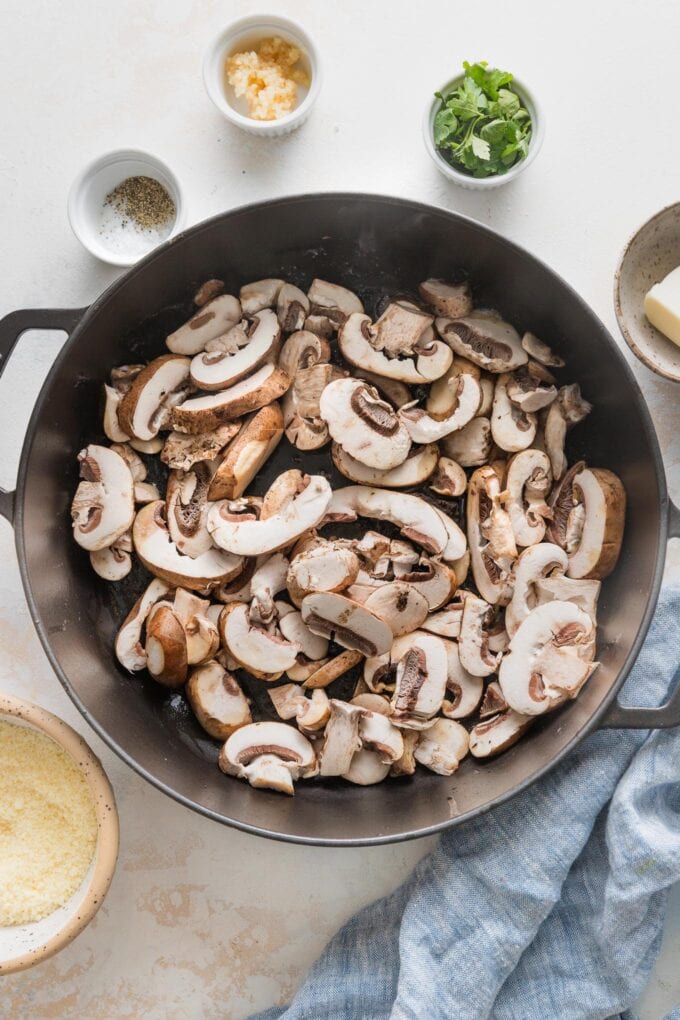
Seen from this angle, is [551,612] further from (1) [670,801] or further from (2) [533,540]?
(1) [670,801]

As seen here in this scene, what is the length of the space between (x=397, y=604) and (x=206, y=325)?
72 cm

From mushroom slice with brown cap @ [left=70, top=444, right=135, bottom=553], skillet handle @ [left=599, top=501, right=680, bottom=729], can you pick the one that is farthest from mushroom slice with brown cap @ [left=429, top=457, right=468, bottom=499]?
mushroom slice with brown cap @ [left=70, top=444, right=135, bottom=553]

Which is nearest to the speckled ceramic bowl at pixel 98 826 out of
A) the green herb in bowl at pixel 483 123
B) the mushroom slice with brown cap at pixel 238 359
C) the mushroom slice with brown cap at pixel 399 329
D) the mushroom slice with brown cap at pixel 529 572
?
the mushroom slice with brown cap at pixel 238 359

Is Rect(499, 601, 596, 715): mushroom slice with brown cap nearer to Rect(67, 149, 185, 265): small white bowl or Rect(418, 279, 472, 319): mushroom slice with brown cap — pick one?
Rect(418, 279, 472, 319): mushroom slice with brown cap

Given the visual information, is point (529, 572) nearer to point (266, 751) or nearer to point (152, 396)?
point (266, 751)

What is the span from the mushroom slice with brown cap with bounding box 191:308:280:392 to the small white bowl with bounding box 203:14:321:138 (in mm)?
400

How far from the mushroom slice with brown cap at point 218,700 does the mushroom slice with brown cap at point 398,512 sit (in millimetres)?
411

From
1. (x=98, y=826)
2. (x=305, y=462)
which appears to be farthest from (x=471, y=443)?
(x=98, y=826)

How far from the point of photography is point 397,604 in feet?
6.14

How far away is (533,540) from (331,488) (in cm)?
45

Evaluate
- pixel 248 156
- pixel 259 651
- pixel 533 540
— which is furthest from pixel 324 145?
pixel 259 651

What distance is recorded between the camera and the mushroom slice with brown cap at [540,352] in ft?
6.22

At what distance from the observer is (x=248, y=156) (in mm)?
1961

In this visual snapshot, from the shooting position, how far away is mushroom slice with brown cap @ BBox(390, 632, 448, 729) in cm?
187
